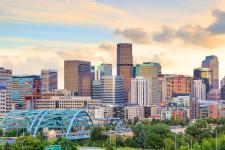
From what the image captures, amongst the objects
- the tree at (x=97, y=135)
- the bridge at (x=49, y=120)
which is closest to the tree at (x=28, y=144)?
the tree at (x=97, y=135)

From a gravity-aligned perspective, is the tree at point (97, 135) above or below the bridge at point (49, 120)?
below

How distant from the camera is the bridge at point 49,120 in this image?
109m

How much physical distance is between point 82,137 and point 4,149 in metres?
34.4

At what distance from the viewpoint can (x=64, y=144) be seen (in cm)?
6775

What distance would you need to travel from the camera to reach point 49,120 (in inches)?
4545

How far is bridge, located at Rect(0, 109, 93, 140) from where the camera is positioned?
109 meters

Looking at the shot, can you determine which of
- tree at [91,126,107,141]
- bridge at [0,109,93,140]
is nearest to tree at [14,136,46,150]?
tree at [91,126,107,141]

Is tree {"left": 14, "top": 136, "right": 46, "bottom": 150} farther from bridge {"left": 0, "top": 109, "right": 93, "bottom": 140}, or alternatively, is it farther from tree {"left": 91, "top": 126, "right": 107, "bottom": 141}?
bridge {"left": 0, "top": 109, "right": 93, "bottom": 140}

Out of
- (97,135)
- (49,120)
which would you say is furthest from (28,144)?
(49,120)

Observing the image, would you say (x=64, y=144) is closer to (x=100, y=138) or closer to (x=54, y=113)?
(x=100, y=138)

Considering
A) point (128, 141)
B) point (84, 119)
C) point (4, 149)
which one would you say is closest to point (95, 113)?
point (84, 119)

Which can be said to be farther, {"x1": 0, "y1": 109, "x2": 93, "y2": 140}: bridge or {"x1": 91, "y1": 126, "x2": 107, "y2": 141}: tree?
{"x1": 0, "y1": 109, "x2": 93, "y2": 140}: bridge

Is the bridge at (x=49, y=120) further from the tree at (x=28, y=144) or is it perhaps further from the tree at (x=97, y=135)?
the tree at (x=28, y=144)

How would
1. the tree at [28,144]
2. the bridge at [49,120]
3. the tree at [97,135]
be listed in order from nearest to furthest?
1. the tree at [28,144]
2. the tree at [97,135]
3. the bridge at [49,120]
